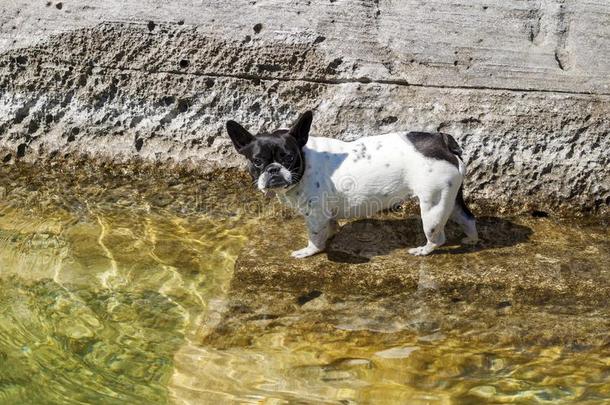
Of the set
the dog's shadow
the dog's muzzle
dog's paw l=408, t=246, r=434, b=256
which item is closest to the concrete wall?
the dog's shadow

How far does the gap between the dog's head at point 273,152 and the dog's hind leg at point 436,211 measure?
87cm

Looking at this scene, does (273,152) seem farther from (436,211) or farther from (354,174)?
(436,211)

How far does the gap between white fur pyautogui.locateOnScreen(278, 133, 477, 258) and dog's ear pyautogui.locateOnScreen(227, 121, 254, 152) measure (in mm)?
431

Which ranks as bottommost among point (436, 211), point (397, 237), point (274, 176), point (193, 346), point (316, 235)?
point (193, 346)

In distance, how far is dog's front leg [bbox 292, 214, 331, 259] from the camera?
529cm

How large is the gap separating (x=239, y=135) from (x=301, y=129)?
392mm

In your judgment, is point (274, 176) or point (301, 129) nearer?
point (274, 176)

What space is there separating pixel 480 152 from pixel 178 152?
8.23 ft

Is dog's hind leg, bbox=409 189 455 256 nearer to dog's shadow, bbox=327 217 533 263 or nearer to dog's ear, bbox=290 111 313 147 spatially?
dog's shadow, bbox=327 217 533 263

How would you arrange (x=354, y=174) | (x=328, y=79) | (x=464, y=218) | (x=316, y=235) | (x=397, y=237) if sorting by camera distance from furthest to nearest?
(x=328, y=79) → (x=397, y=237) → (x=464, y=218) → (x=316, y=235) → (x=354, y=174)

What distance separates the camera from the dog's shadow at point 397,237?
216 inches

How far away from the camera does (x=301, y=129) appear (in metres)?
5.05

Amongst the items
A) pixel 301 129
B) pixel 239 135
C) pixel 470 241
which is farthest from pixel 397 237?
pixel 239 135

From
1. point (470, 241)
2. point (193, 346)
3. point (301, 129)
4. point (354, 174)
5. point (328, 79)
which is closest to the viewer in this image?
point (193, 346)
